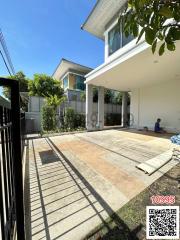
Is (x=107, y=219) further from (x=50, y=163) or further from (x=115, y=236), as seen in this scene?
(x=50, y=163)

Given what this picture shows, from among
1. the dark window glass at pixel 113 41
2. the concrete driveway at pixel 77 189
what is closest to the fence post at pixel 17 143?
the concrete driveway at pixel 77 189

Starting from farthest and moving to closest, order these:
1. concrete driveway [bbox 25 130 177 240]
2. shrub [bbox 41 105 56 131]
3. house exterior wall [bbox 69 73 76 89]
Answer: house exterior wall [bbox 69 73 76 89] < shrub [bbox 41 105 56 131] < concrete driveway [bbox 25 130 177 240]

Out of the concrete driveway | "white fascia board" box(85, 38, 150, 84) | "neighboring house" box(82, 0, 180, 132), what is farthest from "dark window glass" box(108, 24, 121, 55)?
the concrete driveway

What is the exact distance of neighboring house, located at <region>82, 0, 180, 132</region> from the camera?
22.8 feet

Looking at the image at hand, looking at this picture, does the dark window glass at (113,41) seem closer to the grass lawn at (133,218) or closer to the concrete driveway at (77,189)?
the concrete driveway at (77,189)

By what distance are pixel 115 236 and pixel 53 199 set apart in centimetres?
131

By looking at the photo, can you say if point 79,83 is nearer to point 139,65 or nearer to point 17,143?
point 139,65

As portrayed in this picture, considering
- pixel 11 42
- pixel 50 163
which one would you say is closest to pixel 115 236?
pixel 50 163

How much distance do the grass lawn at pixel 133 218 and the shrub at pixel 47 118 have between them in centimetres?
935

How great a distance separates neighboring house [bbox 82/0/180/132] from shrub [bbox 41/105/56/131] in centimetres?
290

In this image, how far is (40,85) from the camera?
1738 centimetres

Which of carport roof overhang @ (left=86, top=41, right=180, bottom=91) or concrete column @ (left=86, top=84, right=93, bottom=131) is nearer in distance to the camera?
carport roof overhang @ (left=86, top=41, right=180, bottom=91)

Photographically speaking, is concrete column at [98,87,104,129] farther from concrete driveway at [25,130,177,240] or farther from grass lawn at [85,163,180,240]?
grass lawn at [85,163,180,240]

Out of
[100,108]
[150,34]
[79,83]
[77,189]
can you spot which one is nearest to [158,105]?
[100,108]
